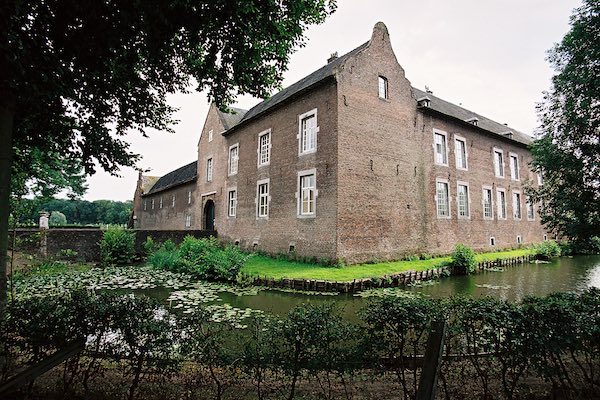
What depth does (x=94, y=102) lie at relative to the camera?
5391 mm

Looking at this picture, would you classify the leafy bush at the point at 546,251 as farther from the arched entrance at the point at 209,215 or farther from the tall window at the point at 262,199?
the arched entrance at the point at 209,215

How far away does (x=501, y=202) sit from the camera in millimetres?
22891

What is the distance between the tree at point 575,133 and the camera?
5.49 m

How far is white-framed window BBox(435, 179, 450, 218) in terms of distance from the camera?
1846 cm

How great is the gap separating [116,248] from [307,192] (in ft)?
34.5

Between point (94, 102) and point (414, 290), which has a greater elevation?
point (94, 102)

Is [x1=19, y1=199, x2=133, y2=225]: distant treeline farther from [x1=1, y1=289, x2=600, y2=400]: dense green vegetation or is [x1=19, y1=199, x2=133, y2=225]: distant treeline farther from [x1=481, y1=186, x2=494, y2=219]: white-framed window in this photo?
[x1=1, y1=289, x2=600, y2=400]: dense green vegetation

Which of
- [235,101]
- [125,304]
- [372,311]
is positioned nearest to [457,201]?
[235,101]

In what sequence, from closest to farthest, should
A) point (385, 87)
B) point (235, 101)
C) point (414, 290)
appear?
point (235, 101), point (414, 290), point (385, 87)

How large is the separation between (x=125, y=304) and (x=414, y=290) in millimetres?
9600

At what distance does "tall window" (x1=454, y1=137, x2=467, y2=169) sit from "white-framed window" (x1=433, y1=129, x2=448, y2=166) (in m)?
1.18

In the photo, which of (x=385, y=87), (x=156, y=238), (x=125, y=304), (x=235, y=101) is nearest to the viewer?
(x=125, y=304)

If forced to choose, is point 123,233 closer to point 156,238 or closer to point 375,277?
point 156,238

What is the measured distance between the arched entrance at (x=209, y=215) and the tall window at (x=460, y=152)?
57.7ft
